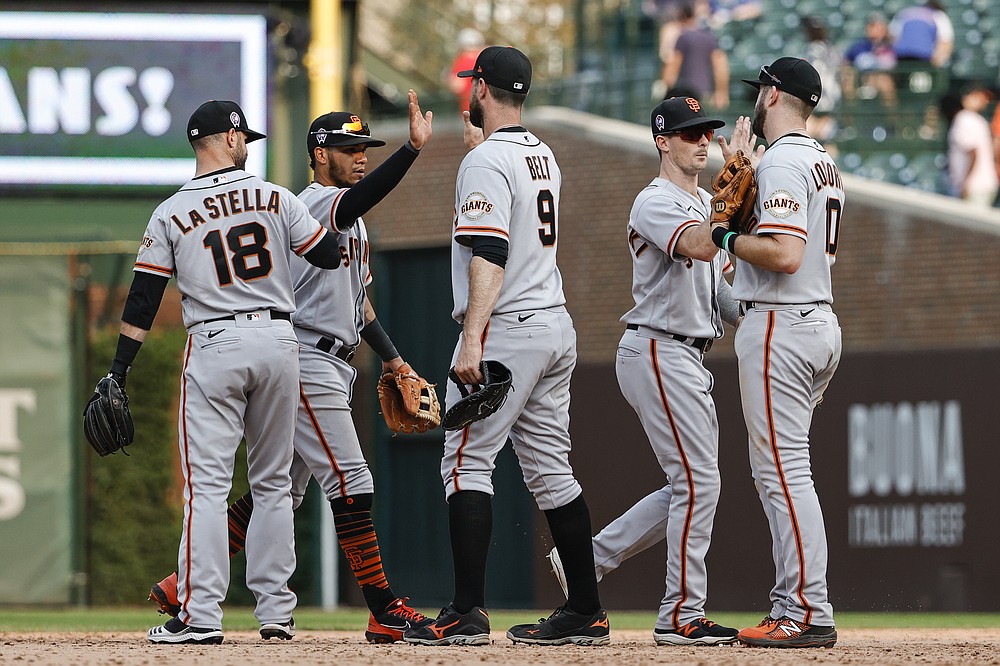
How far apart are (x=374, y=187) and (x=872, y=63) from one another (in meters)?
8.62

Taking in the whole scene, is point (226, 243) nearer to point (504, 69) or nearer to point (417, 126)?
point (417, 126)

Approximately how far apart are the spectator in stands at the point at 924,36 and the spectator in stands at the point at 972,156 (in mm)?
1127

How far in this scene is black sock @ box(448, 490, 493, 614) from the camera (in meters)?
5.60

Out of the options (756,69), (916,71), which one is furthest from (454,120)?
(916,71)

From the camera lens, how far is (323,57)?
11805 millimetres

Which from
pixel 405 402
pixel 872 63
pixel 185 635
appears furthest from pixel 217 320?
pixel 872 63

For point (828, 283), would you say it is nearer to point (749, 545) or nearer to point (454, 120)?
point (749, 545)

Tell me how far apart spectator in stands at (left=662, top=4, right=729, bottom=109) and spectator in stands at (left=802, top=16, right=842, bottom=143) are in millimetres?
779

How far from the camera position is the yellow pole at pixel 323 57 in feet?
38.7

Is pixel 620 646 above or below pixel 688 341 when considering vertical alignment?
below

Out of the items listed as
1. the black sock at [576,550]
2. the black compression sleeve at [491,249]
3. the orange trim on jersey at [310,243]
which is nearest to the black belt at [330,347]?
the orange trim on jersey at [310,243]

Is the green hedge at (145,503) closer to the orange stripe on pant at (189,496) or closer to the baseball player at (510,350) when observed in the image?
the orange stripe on pant at (189,496)

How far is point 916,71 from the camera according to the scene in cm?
1284

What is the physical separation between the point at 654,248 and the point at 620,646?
5.20ft
